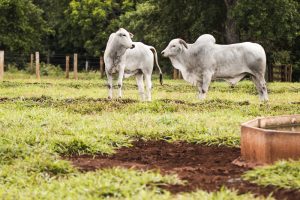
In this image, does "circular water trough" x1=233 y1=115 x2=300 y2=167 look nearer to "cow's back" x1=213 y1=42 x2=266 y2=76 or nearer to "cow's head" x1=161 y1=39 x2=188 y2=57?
"cow's back" x1=213 y1=42 x2=266 y2=76

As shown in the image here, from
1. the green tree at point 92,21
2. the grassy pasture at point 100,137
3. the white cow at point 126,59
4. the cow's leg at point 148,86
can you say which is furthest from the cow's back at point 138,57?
the green tree at point 92,21

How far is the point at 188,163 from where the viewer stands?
745cm

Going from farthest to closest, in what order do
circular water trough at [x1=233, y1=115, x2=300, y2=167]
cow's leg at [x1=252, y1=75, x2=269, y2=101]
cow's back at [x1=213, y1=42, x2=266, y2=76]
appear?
1. cow's leg at [x1=252, y1=75, x2=269, y2=101]
2. cow's back at [x1=213, y1=42, x2=266, y2=76]
3. circular water trough at [x1=233, y1=115, x2=300, y2=167]

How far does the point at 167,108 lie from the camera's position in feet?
41.9

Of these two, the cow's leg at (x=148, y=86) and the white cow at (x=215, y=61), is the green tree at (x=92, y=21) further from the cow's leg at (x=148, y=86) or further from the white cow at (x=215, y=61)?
the white cow at (x=215, y=61)

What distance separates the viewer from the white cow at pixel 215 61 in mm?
15836

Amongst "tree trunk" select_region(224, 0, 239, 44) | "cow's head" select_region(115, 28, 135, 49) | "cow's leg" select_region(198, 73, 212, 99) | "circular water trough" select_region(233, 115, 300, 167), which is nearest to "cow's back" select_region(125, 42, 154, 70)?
"cow's head" select_region(115, 28, 135, 49)

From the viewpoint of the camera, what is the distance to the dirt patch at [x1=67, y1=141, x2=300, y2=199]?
6113mm

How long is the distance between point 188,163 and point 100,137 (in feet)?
5.92

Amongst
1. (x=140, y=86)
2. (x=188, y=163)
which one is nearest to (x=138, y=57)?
(x=140, y=86)

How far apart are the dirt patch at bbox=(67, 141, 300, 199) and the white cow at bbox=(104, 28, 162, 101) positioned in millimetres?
6996

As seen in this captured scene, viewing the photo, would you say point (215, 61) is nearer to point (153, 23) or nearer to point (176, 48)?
point (176, 48)

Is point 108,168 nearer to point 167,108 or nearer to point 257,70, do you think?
point 167,108

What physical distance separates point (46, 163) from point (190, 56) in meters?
9.40
